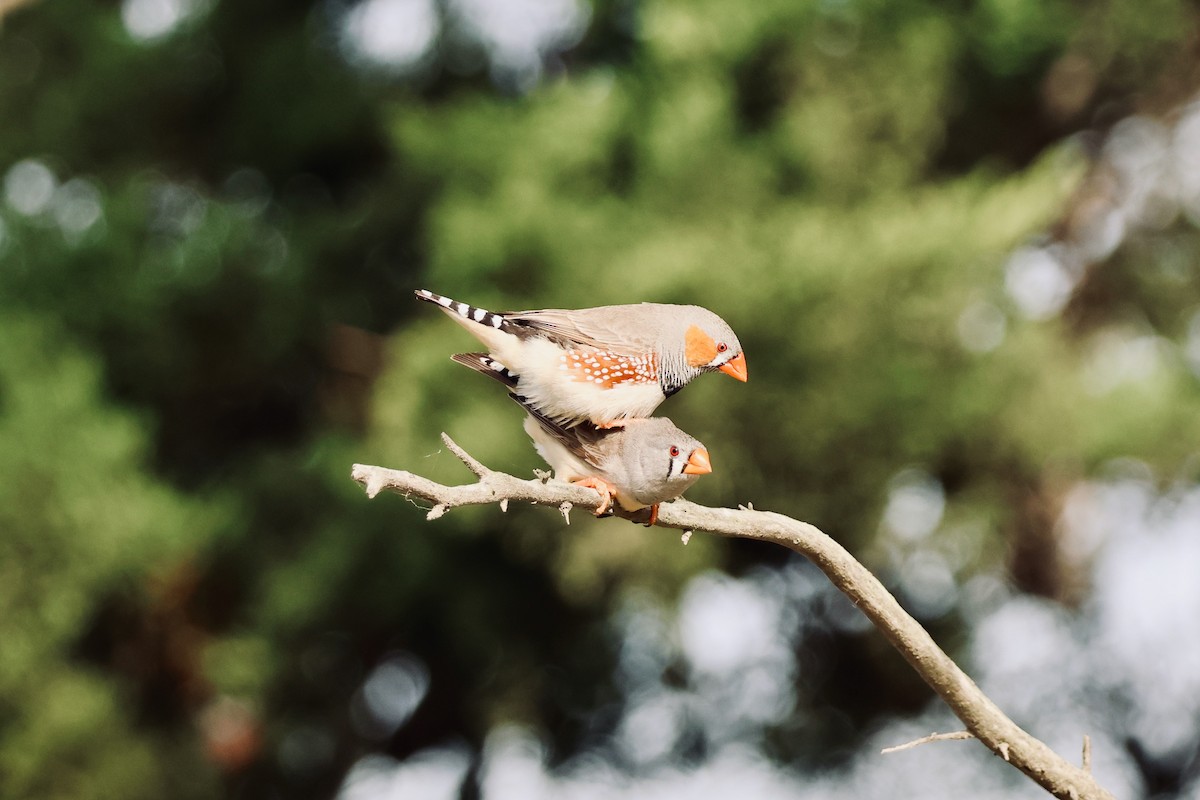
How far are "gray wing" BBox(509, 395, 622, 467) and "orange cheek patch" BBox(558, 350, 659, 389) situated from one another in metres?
0.07

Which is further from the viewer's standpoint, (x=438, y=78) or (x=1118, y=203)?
(x=438, y=78)

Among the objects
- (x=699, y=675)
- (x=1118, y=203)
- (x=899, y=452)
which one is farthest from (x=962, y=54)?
(x=699, y=675)

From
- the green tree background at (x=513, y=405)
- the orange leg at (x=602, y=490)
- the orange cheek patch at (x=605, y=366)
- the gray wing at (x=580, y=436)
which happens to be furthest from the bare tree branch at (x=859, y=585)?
the green tree background at (x=513, y=405)

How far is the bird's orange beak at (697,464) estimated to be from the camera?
172 cm

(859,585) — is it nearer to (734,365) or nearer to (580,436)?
(734,365)

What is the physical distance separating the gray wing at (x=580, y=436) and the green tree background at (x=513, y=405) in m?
3.24

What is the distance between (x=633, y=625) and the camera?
23.1 ft

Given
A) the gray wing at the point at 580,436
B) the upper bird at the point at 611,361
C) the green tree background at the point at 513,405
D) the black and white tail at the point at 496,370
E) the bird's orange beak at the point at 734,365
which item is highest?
the bird's orange beak at the point at 734,365

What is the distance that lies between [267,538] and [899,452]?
136 inches

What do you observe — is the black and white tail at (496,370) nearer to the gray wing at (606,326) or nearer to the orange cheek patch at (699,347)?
the gray wing at (606,326)

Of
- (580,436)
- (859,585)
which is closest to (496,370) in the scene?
(580,436)

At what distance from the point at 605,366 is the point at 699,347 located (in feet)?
0.52

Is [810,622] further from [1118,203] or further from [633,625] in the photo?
[1118,203]

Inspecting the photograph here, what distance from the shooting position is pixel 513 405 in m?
5.40
